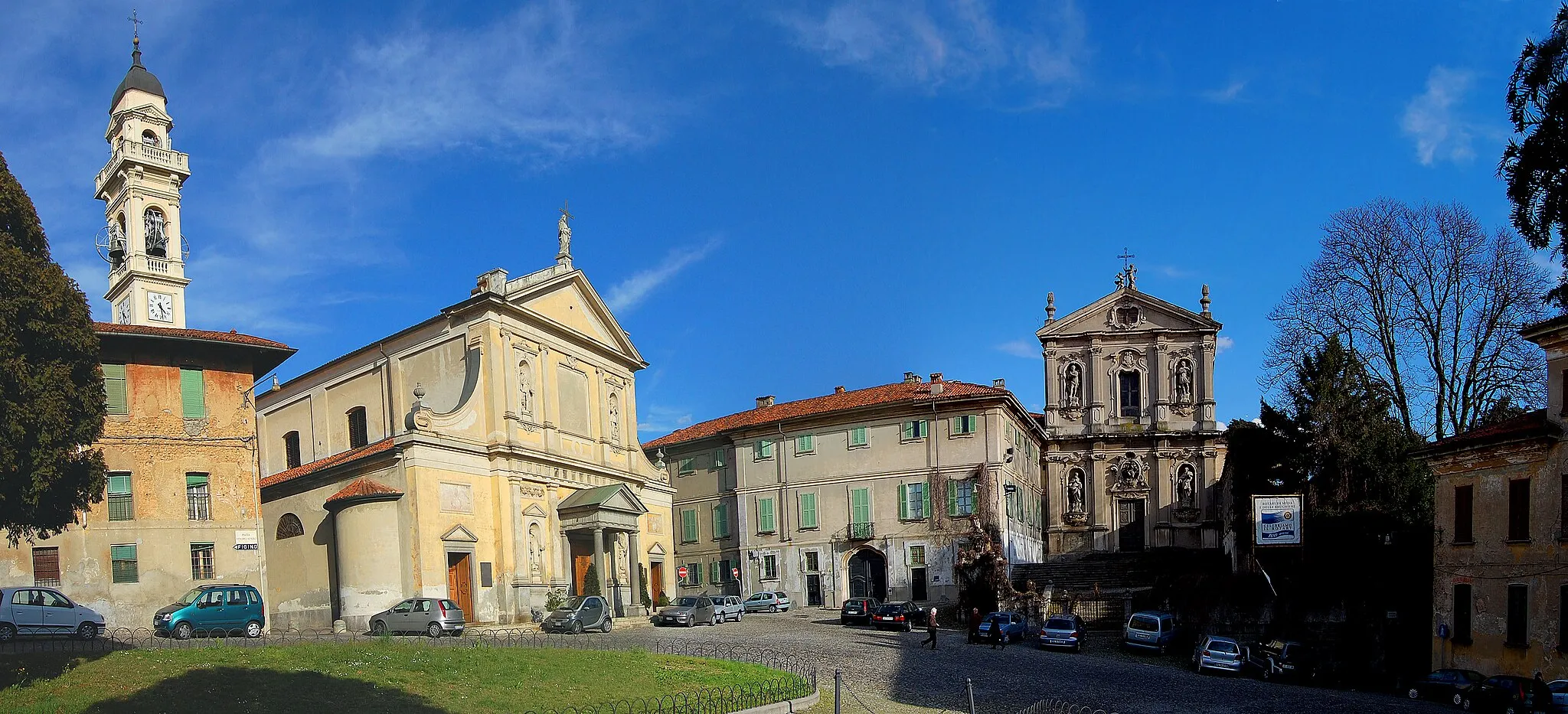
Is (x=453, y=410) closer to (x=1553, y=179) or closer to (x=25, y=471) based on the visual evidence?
(x=25, y=471)

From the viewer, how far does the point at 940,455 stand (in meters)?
52.8

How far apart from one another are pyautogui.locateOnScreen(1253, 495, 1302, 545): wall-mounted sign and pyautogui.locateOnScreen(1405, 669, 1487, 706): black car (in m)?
7.71

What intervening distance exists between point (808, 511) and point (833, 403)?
5.63 metres

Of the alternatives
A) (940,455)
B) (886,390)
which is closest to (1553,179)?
(940,455)

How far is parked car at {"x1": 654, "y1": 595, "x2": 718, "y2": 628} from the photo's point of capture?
41688mm

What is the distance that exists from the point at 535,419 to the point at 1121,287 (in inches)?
1371

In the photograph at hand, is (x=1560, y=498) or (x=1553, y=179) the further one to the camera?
(x=1560, y=498)

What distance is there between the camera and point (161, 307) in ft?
155

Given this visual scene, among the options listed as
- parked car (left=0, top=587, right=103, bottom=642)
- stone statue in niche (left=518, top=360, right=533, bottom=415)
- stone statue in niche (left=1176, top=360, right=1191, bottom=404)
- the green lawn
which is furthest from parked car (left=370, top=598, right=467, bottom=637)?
stone statue in niche (left=1176, top=360, right=1191, bottom=404)

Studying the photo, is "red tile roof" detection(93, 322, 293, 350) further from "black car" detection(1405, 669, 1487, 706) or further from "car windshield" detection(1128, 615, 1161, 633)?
"black car" detection(1405, 669, 1487, 706)

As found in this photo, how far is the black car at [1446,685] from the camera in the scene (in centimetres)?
2878

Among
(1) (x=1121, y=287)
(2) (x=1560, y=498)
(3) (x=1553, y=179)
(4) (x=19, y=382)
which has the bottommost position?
(2) (x=1560, y=498)

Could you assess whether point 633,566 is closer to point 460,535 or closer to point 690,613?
point 690,613

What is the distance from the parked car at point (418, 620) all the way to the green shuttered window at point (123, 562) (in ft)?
20.3
